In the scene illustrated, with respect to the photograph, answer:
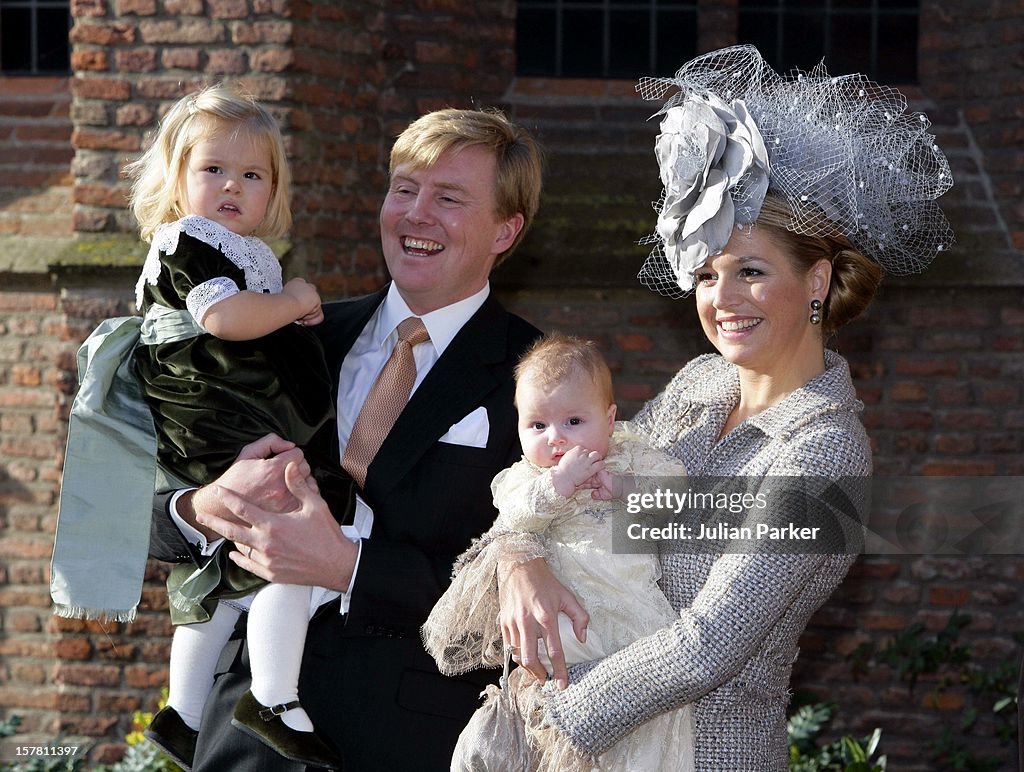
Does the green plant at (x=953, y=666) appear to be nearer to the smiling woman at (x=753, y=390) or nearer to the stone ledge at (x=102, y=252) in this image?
the stone ledge at (x=102, y=252)

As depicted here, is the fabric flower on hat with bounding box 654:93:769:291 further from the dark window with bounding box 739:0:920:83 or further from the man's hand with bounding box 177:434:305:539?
the dark window with bounding box 739:0:920:83

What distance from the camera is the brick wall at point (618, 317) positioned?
5.93m

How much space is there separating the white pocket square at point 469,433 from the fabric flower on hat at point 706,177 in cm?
57

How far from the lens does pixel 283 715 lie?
2.98 metres

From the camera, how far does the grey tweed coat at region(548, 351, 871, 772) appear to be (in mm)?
2424

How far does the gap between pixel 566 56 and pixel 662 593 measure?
4.33m

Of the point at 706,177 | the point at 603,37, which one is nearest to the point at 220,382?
the point at 706,177

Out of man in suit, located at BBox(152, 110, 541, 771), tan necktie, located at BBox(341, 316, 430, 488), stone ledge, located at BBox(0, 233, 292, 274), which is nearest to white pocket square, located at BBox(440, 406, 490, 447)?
man in suit, located at BBox(152, 110, 541, 771)

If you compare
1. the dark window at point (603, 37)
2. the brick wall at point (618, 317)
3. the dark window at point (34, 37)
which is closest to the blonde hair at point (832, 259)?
the brick wall at point (618, 317)

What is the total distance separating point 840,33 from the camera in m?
6.44

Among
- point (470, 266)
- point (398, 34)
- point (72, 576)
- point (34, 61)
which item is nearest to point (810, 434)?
point (470, 266)

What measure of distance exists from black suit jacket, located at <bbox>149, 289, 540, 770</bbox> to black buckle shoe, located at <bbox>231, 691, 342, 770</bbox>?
0.06 m

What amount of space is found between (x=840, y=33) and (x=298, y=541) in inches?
177

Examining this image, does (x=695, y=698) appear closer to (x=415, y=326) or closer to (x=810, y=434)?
(x=810, y=434)
